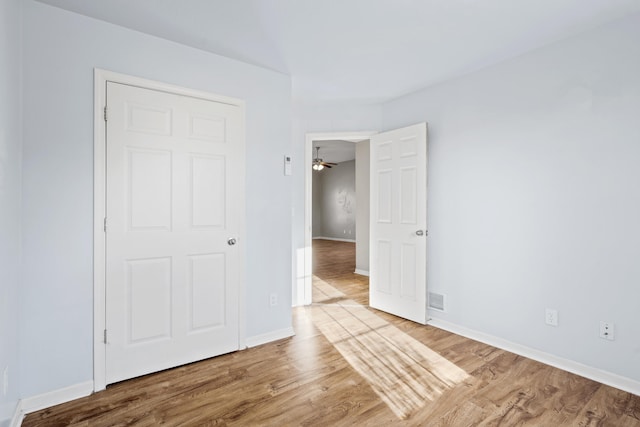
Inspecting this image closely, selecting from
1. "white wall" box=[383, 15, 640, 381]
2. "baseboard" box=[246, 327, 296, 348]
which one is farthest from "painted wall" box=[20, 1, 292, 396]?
"white wall" box=[383, 15, 640, 381]

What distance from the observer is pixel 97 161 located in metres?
2.12

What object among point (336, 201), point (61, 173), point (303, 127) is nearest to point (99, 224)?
point (61, 173)

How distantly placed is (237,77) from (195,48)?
38cm

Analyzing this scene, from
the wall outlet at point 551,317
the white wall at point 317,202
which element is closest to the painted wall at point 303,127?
the wall outlet at point 551,317

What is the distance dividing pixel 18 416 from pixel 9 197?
1234mm

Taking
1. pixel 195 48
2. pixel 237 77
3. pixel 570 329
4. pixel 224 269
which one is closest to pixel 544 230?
pixel 570 329

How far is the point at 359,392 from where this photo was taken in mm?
2088

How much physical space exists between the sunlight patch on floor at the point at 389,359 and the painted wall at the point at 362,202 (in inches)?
86.5

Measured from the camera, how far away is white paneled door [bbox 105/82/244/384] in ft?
7.26

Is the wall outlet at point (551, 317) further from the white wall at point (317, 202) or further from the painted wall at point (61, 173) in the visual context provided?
the white wall at point (317, 202)

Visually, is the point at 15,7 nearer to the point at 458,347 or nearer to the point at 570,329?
the point at 458,347

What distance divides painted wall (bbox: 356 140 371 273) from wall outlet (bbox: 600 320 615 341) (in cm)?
369

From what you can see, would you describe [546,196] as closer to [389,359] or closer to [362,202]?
[389,359]

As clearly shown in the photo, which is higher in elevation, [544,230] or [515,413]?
[544,230]
